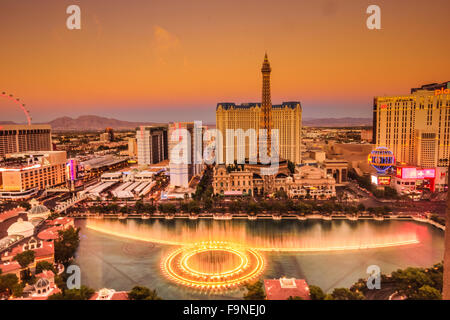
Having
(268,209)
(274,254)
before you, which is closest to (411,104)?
(268,209)

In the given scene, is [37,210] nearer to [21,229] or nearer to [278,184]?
[21,229]

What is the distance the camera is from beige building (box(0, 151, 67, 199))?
10.2 meters

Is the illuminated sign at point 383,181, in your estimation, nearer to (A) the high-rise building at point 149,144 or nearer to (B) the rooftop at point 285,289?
(B) the rooftop at point 285,289

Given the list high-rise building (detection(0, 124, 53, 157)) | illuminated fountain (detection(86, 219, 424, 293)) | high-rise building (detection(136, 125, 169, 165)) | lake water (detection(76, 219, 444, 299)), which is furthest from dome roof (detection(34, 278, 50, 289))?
high-rise building (detection(0, 124, 53, 157))

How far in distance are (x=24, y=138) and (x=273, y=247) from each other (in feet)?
42.9

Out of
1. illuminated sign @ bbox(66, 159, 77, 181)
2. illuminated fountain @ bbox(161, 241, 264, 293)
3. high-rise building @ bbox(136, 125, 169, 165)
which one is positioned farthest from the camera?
high-rise building @ bbox(136, 125, 169, 165)

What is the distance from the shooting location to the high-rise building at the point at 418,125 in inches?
449

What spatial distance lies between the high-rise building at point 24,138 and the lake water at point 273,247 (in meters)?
8.12

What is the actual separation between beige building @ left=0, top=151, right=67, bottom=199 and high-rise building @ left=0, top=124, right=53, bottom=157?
73cm

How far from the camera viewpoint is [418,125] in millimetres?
12312

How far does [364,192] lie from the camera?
35.7 feet

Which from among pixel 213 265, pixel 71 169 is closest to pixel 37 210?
pixel 71 169

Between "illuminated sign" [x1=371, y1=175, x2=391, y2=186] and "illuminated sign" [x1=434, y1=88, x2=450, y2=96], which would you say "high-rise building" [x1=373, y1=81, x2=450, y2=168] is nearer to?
"illuminated sign" [x1=434, y1=88, x2=450, y2=96]

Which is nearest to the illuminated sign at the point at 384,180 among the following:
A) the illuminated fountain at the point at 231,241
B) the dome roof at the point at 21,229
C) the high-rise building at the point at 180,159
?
the illuminated fountain at the point at 231,241
